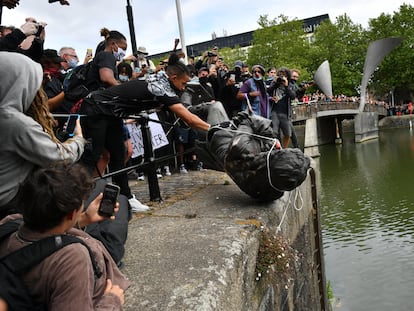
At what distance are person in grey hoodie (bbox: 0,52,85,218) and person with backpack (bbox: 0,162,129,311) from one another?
401 millimetres

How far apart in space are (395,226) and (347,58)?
3641 cm

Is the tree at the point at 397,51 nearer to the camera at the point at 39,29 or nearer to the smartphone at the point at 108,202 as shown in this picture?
the camera at the point at 39,29

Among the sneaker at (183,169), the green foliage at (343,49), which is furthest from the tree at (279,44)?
the sneaker at (183,169)

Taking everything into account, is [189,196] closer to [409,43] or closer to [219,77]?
[219,77]

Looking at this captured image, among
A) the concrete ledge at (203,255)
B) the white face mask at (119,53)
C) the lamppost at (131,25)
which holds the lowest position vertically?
the concrete ledge at (203,255)

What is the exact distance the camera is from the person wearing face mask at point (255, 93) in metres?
7.50

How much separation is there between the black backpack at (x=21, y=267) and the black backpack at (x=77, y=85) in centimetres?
244

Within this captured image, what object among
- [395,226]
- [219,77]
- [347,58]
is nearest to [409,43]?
[347,58]

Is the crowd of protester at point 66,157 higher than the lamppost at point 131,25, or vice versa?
the lamppost at point 131,25

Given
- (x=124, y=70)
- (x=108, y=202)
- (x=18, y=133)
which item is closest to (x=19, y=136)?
(x=18, y=133)

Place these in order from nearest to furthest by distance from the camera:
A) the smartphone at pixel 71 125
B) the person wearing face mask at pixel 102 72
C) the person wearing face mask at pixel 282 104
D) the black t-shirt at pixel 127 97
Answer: the smartphone at pixel 71 125 → the black t-shirt at pixel 127 97 → the person wearing face mask at pixel 102 72 → the person wearing face mask at pixel 282 104

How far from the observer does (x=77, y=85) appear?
3.88 metres

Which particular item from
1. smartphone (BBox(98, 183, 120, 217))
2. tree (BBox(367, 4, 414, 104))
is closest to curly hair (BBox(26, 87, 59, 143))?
smartphone (BBox(98, 183, 120, 217))

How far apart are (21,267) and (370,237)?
8845 millimetres
